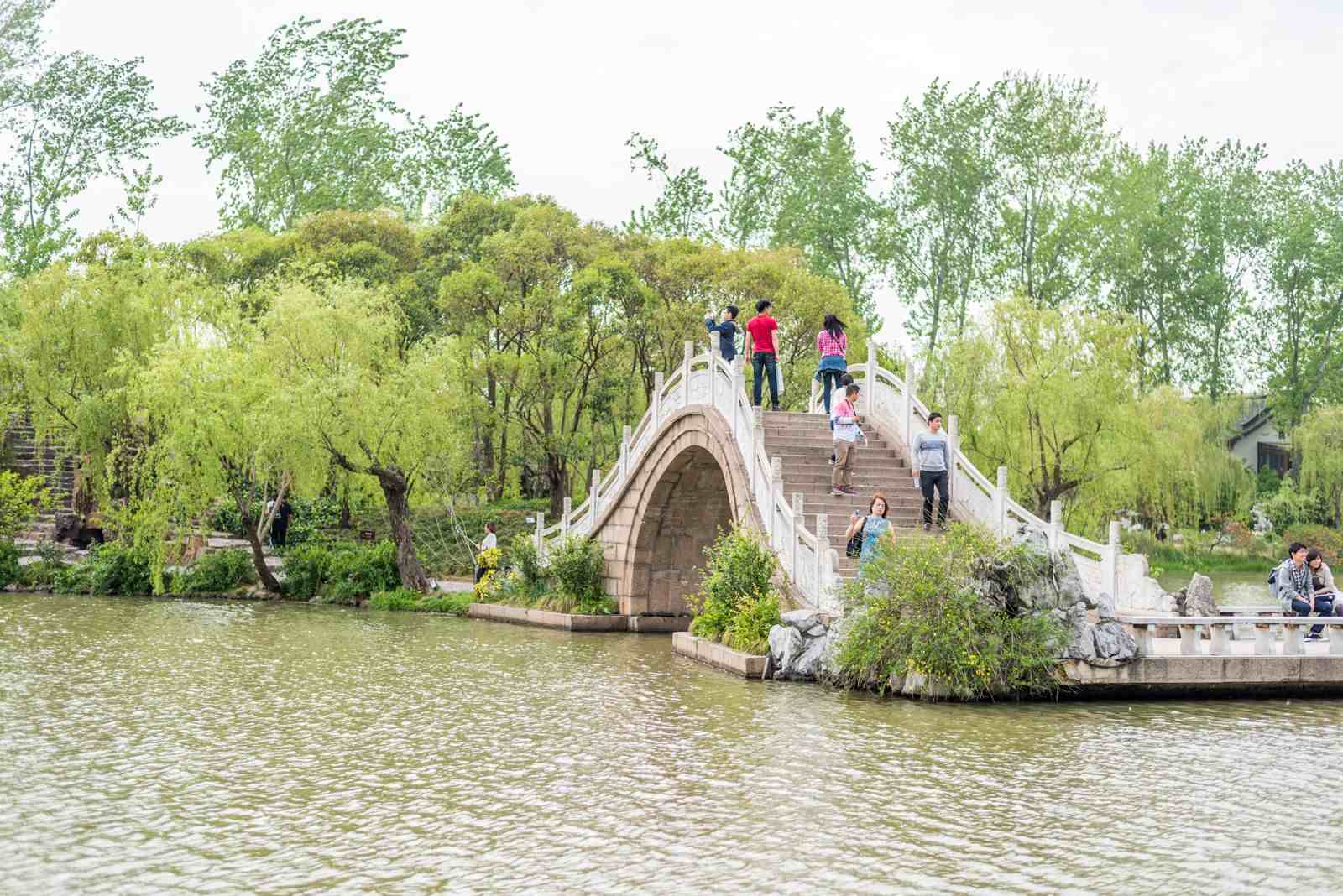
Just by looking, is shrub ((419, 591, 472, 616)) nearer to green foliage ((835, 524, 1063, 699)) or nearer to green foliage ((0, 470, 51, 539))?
green foliage ((0, 470, 51, 539))

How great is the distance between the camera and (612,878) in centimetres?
741

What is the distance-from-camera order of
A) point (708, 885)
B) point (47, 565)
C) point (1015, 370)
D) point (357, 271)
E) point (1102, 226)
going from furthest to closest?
point (1102, 226) → point (357, 271) → point (1015, 370) → point (47, 565) → point (708, 885)

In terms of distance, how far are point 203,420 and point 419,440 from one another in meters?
3.76

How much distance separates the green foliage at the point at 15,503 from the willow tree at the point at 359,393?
7061 mm

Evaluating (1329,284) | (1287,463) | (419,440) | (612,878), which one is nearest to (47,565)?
(419,440)

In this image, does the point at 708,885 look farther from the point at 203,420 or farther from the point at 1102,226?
the point at 1102,226

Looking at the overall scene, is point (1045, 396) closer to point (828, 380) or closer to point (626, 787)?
point (828, 380)

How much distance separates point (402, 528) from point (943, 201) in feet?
76.0

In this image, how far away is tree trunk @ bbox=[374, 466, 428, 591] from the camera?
82.3ft

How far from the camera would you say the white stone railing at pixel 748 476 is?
15625 mm

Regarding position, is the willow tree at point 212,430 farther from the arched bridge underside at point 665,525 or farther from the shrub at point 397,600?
the arched bridge underside at point 665,525

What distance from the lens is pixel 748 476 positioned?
713 inches

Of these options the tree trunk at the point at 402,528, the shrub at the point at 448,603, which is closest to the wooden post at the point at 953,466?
the shrub at the point at 448,603

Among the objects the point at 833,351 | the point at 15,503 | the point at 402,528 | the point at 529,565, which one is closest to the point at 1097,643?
the point at 833,351
